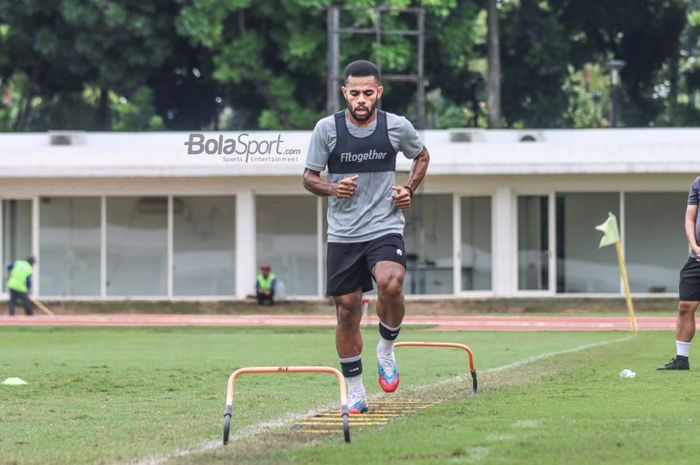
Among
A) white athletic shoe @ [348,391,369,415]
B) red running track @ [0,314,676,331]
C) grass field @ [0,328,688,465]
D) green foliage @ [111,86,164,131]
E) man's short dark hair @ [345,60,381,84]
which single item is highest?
green foliage @ [111,86,164,131]

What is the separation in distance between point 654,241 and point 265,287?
33.2 ft

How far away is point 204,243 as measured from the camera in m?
37.4

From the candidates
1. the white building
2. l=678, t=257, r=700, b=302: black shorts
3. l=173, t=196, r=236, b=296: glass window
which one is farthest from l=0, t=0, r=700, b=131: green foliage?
l=678, t=257, r=700, b=302: black shorts

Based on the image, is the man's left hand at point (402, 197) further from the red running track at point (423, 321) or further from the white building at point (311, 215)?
the white building at point (311, 215)

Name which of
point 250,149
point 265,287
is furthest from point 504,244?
point 250,149

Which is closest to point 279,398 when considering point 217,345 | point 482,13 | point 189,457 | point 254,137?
point 189,457

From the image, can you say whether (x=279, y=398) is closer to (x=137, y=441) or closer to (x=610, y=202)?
(x=137, y=441)

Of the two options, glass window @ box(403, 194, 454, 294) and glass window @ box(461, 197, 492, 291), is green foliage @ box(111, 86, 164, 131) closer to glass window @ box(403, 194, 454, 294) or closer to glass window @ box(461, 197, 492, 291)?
glass window @ box(403, 194, 454, 294)

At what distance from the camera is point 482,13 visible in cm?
5534

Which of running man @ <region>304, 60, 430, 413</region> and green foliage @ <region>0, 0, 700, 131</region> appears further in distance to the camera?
green foliage @ <region>0, 0, 700, 131</region>

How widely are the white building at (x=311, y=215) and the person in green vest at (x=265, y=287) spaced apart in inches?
41.8

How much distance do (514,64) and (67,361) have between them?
3745 centimetres

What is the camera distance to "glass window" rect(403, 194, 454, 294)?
36.7 metres

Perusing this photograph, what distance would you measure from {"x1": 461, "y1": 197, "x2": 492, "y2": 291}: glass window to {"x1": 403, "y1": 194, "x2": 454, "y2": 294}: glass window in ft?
1.30
